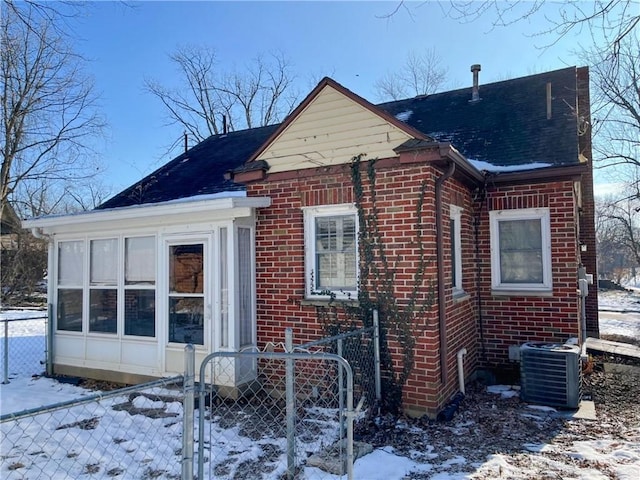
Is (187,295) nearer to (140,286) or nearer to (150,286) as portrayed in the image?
(150,286)

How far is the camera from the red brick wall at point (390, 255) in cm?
552

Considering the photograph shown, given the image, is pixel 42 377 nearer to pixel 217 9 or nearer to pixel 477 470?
pixel 217 9

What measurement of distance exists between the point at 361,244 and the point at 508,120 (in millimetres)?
4812

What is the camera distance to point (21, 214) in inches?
876

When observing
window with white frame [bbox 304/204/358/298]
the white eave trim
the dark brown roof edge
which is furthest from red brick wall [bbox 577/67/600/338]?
the white eave trim

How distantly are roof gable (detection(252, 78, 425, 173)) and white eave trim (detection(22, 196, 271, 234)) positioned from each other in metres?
0.78

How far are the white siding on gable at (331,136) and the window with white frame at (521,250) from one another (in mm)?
2802

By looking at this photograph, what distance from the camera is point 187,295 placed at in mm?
6852

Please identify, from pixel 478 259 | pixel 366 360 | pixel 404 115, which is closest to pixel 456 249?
pixel 478 259

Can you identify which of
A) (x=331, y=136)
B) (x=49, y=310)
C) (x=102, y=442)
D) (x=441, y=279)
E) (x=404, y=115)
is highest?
(x=404, y=115)

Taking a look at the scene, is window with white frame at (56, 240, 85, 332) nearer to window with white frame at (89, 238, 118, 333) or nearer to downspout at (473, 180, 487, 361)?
window with white frame at (89, 238, 118, 333)

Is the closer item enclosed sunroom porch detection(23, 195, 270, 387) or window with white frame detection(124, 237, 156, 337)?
enclosed sunroom porch detection(23, 195, 270, 387)

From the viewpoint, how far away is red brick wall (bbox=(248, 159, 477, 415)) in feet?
18.1

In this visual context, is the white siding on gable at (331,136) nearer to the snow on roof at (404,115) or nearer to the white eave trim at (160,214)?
the white eave trim at (160,214)
